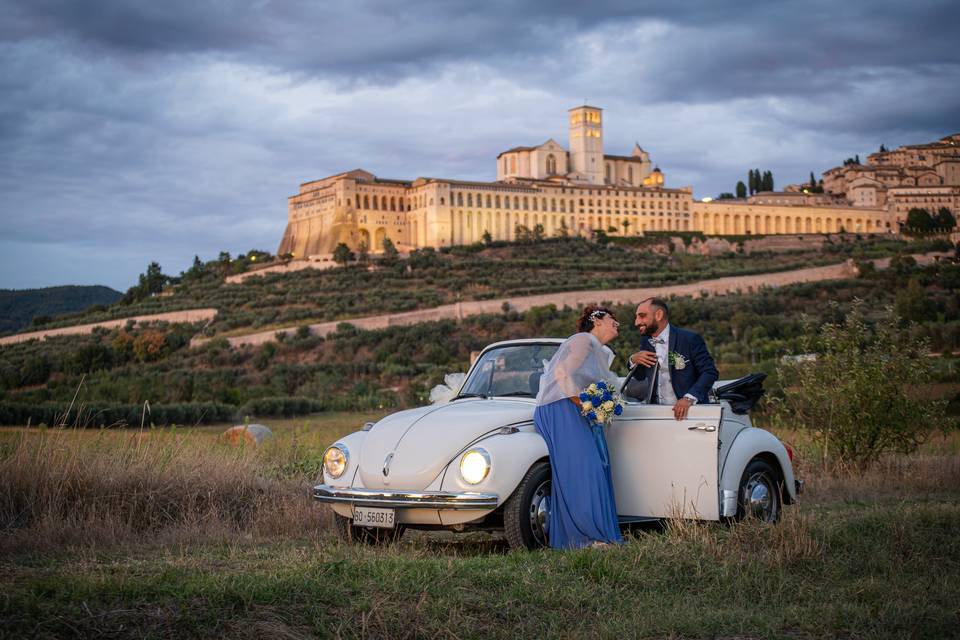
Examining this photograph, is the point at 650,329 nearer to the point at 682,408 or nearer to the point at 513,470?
the point at 682,408

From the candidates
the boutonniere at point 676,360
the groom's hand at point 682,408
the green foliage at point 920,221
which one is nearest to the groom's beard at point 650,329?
the boutonniere at point 676,360

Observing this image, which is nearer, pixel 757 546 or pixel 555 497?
pixel 757 546

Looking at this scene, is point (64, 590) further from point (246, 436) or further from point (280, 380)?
point (280, 380)

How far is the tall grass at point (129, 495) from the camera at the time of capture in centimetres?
705

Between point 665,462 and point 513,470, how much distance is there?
3.55 feet

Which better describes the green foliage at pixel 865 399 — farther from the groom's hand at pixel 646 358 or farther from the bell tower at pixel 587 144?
the bell tower at pixel 587 144

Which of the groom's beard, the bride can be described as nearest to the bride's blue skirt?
the bride

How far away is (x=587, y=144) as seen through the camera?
430 ft

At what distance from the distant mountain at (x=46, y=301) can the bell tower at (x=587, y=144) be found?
200 feet

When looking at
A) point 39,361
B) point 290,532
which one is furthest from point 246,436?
point 39,361

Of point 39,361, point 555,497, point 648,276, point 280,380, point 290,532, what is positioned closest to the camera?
point 555,497

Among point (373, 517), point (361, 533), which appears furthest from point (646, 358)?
point (361, 533)

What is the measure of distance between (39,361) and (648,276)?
151 feet

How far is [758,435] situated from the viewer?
6988 millimetres
